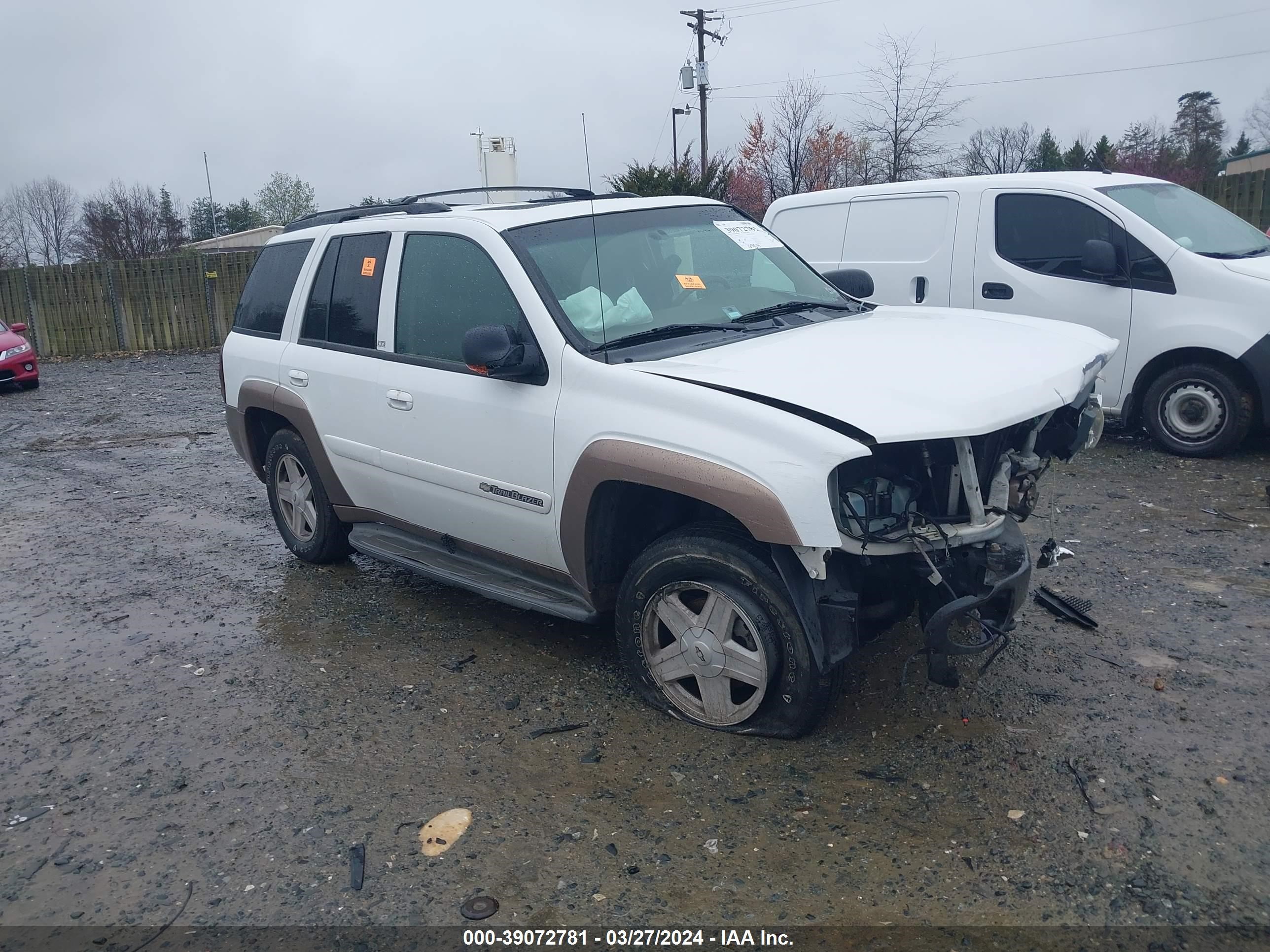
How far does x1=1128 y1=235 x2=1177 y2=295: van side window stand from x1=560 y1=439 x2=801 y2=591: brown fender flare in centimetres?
520

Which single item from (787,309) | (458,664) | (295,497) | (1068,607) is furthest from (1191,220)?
(295,497)

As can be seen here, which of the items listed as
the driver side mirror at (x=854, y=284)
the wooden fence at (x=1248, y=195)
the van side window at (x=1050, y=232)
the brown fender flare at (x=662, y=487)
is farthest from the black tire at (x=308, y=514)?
the wooden fence at (x=1248, y=195)

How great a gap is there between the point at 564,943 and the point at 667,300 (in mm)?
2588

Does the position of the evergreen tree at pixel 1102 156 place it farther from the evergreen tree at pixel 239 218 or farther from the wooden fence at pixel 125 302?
the evergreen tree at pixel 239 218

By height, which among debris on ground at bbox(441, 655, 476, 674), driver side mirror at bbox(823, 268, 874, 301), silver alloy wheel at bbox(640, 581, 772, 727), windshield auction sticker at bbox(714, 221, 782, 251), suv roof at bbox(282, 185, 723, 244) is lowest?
debris on ground at bbox(441, 655, 476, 674)

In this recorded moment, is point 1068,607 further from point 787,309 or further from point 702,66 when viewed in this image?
point 702,66

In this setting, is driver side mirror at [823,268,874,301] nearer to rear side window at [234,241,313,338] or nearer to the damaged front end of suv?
the damaged front end of suv

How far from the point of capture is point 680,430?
11.7 feet

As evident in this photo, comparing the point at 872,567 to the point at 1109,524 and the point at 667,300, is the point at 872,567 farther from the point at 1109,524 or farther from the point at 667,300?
the point at 1109,524

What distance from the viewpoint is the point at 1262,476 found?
6910 millimetres

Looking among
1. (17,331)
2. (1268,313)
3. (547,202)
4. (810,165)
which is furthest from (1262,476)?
(810,165)

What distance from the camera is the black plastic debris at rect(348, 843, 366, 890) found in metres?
3.13

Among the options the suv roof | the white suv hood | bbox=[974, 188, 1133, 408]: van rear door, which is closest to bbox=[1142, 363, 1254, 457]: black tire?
bbox=[974, 188, 1133, 408]: van rear door

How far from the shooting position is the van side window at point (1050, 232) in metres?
7.59
